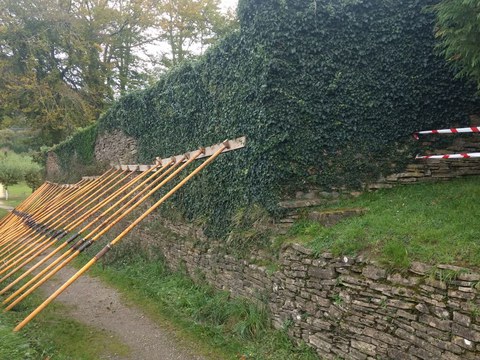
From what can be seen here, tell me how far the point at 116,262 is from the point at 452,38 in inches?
354

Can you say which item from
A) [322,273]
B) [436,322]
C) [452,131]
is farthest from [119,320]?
[452,131]

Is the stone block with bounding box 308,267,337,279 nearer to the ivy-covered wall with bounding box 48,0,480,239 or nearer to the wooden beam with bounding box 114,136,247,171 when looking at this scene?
the ivy-covered wall with bounding box 48,0,480,239

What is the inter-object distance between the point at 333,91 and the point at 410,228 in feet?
8.96

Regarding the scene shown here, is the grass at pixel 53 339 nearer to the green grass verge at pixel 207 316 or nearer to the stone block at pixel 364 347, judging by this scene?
the green grass verge at pixel 207 316

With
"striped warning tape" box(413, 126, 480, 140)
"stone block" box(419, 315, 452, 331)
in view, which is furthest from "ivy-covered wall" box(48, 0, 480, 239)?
"stone block" box(419, 315, 452, 331)

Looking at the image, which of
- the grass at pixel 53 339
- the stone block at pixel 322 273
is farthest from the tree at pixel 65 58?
the stone block at pixel 322 273

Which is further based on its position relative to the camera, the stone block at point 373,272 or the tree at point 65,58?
the tree at point 65,58

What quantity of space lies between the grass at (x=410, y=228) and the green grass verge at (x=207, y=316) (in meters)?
1.36

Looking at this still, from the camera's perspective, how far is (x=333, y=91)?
21.9ft

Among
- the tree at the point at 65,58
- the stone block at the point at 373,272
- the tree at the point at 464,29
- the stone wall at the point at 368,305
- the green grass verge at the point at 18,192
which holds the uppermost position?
the tree at the point at 65,58

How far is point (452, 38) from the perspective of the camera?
18.2 feet

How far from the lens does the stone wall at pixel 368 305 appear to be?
3777 millimetres

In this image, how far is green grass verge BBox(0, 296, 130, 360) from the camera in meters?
4.73

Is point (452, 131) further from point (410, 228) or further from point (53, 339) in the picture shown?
point (53, 339)
